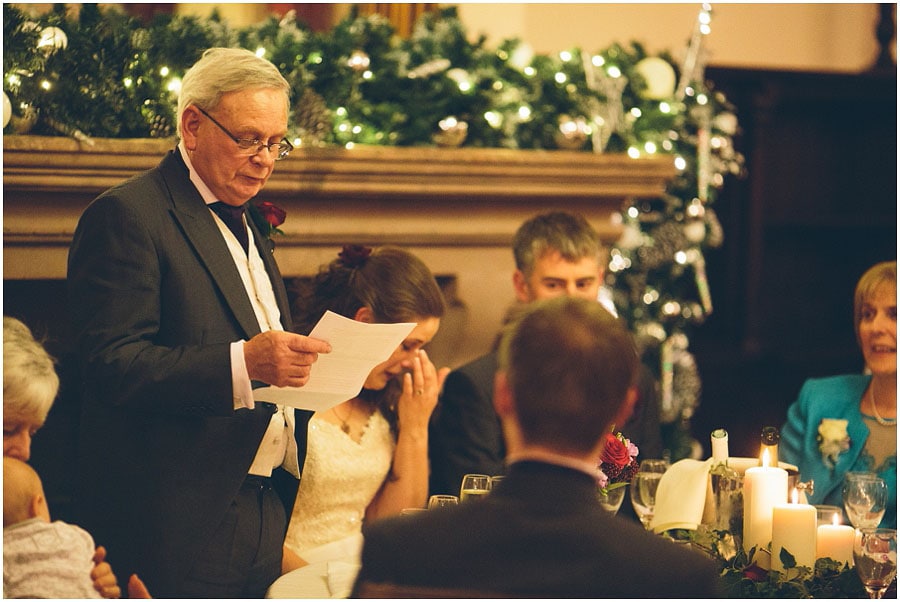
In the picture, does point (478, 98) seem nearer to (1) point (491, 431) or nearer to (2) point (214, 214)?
(1) point (491, 431)

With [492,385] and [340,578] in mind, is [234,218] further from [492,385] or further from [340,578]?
[492,385]

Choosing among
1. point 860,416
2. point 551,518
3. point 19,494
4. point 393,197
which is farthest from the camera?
point 393,197

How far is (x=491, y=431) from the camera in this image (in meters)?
2.96

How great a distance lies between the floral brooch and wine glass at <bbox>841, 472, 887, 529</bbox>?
54 cm

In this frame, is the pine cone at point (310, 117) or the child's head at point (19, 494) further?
the pine cone at point (310, 117)

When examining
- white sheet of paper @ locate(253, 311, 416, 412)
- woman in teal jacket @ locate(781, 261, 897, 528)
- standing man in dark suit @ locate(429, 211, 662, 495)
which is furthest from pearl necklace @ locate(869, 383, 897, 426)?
white sheet of paper @ locate(253, 311, 416, 412)

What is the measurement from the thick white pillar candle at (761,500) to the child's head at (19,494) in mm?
1256

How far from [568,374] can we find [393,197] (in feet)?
8.35

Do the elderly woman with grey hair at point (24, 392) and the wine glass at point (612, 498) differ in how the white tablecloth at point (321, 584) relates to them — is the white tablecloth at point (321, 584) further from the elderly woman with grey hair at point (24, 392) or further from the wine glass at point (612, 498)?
the wine glass at point (612, 498)

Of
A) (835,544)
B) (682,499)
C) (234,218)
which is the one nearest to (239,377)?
(234,218)

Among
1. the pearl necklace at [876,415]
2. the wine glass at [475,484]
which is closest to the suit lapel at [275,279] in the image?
the wine glass at [475,484]

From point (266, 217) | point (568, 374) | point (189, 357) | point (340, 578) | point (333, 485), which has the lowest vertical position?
point (333, 485)

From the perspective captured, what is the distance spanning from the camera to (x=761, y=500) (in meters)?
2.19

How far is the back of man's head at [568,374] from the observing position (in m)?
1.38
